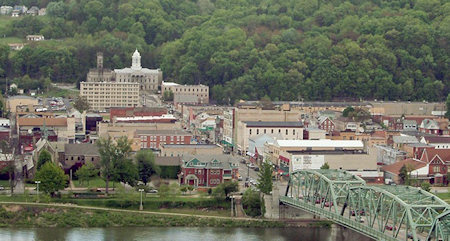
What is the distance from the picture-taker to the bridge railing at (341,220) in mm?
29906

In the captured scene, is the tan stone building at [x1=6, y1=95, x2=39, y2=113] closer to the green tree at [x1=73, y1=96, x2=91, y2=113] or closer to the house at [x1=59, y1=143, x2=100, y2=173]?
the green tree at [x1=73, y1=96, x2=91, y2=113]

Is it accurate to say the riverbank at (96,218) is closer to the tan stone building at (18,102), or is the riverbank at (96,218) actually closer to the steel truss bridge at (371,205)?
the steel truss bridge at (371,205)

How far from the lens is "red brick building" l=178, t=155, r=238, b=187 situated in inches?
1585

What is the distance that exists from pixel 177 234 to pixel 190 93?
3339 cm

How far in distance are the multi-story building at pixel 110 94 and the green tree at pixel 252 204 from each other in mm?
26835

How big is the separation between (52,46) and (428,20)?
25.4 metres

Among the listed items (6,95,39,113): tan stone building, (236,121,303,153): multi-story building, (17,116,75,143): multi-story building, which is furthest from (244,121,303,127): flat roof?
(6,95,39,113): tan stone building

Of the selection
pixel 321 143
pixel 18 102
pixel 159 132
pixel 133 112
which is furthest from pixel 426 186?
pixel 18 102

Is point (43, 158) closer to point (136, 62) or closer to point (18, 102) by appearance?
point (18, 102)

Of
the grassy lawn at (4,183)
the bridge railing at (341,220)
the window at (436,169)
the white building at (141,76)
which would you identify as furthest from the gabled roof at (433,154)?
the white building at (141,76)

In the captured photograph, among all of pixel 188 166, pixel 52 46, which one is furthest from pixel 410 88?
pixel 188 166

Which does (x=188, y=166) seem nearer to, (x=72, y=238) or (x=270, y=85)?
(x=72, y=238)

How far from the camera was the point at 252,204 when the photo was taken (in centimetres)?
3709

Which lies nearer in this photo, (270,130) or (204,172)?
(204,172)
